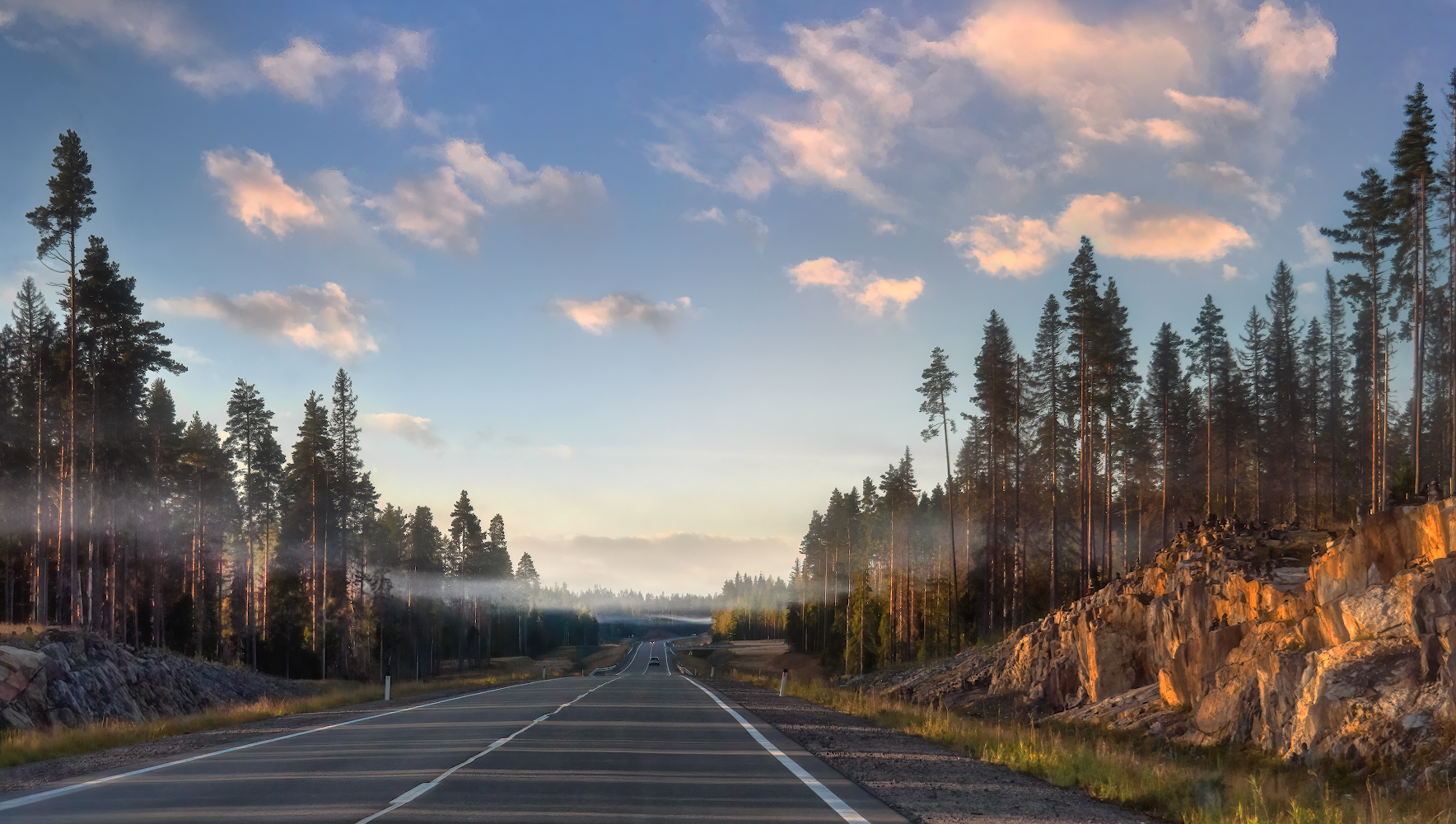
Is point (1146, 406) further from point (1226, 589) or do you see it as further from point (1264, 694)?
point (1264, 694)

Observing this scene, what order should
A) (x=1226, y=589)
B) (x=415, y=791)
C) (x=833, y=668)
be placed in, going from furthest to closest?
(x=833, y=668)
(x=1226, y=589)
(x=415, y=791)

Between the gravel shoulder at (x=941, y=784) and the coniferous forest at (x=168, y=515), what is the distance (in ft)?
108

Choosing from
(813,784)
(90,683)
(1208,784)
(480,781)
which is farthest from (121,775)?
(90,683)

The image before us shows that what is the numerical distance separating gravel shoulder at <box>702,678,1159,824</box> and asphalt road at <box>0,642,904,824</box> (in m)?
0.45

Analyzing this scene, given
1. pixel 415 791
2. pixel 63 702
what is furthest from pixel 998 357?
pixel 415 791

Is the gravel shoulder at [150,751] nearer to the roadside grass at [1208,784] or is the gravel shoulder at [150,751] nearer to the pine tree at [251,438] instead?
the roadside grass at [1208,784]

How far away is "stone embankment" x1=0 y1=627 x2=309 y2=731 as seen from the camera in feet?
78.3

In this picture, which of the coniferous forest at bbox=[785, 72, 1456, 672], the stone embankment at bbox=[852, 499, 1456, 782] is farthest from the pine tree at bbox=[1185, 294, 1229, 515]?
the stone embankment at bbox=[852, 499, 1456, 782]

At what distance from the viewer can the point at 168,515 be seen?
64812 millimetres

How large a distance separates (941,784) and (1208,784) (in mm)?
3035

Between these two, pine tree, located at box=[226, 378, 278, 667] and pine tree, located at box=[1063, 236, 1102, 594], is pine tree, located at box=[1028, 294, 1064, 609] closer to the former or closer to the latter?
pine tree, located at box=[1063, 236, 1102, 594]

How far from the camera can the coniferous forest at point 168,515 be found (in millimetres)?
39469

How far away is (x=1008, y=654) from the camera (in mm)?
39625

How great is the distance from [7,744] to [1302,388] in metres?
70.1
